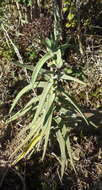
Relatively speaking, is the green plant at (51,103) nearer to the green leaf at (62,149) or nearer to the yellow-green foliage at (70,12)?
the green leaf at (62,149)

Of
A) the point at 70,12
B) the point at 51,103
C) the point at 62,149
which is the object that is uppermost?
the point at 70,12

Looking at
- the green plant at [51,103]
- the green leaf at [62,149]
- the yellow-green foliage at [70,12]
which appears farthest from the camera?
the yellow-green foliage at [70,12]

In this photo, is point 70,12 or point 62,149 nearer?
point 62,149

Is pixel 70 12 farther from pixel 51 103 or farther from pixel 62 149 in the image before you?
→ pixel 62 149

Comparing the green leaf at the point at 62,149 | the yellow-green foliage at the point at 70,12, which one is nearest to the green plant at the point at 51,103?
the green leaf at the point at 62,149

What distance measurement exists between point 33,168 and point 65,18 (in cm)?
190

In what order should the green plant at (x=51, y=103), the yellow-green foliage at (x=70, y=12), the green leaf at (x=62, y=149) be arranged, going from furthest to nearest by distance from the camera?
the yellow-green foliage at (x=70, y=12) < the green leaf at (x=62, y=149) < the green plant at (x=51, y=103)

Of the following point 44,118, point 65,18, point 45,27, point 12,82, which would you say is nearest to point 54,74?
point 44,118

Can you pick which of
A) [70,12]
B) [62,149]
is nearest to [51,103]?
[62,149]

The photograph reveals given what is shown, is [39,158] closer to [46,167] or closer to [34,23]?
[46,167]

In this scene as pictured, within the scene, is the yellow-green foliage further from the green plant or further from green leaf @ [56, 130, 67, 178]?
green leaf @ [56, 130, 67, 178]

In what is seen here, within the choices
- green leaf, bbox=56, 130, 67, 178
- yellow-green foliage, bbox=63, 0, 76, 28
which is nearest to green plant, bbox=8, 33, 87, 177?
green leaf, bbox=56, 130, 67, 178

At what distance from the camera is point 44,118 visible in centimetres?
245

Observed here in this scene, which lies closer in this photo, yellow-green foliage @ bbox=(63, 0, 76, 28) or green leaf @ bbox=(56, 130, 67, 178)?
green leaf @ bbox=(56, 130, 67, 178)
